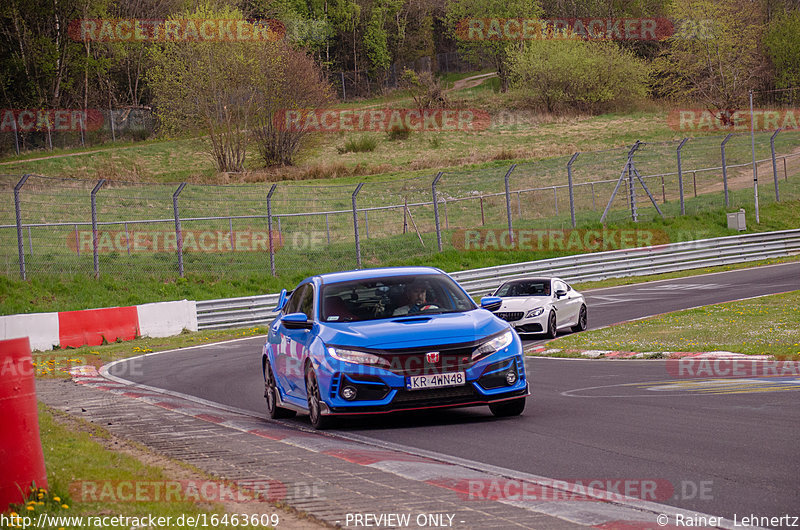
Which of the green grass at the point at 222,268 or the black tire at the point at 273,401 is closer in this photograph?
the black tire at the point at 273,401

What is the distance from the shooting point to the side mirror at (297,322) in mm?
9977

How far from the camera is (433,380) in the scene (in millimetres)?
9062

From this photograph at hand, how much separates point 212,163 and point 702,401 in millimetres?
58816

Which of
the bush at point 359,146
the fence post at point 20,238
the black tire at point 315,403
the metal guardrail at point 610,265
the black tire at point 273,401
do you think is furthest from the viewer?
the bush at point 359,146

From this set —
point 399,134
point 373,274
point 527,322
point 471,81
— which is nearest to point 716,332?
point 527,322

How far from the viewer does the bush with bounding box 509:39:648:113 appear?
80.8 meters

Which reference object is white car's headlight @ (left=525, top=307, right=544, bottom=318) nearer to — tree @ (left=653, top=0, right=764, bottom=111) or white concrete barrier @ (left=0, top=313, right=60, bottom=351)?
white concrete barrier @ (left=0, top=313, right=60, bottom=351)

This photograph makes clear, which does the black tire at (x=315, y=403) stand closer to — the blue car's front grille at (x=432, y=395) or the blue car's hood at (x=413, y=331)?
the blue car's hood at (x=413, y=331)

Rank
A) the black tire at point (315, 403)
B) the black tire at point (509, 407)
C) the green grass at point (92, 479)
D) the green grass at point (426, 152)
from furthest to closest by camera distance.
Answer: the green grass at point (426, 152) < the black tire at point (509, 407) < the black tire at point (315, 403) < the green grass at point (92, 479)

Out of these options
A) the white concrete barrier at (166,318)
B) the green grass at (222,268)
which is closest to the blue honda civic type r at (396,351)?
the white concrete barrier at (166,318)

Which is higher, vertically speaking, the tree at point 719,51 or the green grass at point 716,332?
the tree at point 719,51

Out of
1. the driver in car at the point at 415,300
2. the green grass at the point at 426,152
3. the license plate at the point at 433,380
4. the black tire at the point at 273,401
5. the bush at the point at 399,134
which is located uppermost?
the bush at the point at 399,134

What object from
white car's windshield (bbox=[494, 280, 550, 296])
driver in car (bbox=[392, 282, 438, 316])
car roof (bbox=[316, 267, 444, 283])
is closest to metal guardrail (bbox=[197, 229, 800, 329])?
white car's windshield (bbox=[494, 280, 550, 296])

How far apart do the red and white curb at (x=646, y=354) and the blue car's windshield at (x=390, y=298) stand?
5.17 m
